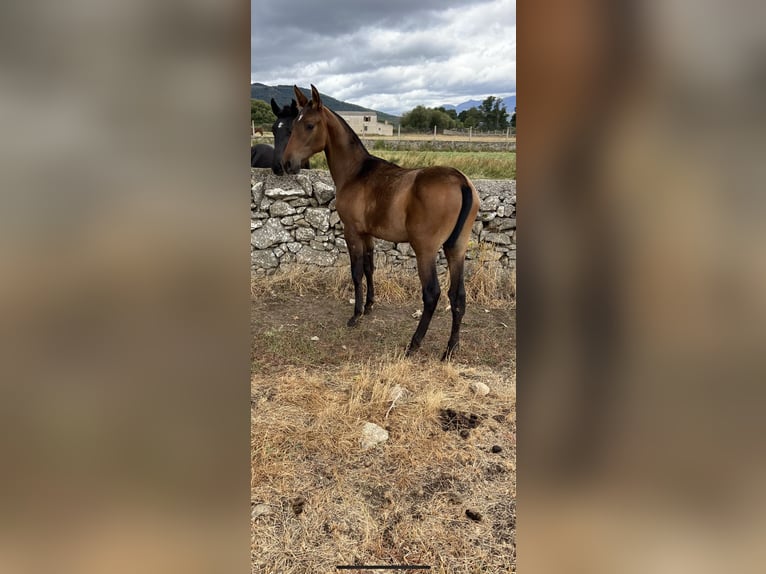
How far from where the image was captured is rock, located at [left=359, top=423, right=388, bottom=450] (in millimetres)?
2588

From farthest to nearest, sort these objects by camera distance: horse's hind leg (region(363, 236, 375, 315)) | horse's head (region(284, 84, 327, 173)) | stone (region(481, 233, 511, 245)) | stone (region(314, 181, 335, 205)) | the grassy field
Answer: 1. the grassy field
2. stone (region(314, 181, 335, 205))
3. stone (region(481, 233, 511, 245))
4. horse's hind leg (region(363, 236, 375, 315))
5. horse's head (region(284, 84, 327, 173))

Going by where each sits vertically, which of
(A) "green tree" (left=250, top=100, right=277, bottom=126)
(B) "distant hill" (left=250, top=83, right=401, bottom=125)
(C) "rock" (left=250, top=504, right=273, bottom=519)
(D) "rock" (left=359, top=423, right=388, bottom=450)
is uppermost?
(B) "distant hill" (left=250, top=83, right=401, bottom=125)

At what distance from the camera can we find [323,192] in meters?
6.16

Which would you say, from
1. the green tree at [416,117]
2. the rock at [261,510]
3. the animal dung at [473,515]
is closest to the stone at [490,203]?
the animal dung at [473,515]

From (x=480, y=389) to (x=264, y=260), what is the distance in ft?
11.5

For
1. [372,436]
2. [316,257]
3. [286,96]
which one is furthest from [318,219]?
[286,96]

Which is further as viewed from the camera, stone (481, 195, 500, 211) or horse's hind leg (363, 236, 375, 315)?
stone (481, 195, 500, 211)

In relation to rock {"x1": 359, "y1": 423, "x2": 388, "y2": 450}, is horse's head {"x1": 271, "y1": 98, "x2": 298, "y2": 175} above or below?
above

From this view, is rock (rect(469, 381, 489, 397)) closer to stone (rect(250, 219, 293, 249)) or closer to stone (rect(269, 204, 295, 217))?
stone (rect(250, 219, 293, 249))

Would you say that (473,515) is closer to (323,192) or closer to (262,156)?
(323,192)

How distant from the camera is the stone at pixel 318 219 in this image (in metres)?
6.10

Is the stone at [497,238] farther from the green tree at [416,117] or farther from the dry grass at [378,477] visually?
the green tree at [416,117]

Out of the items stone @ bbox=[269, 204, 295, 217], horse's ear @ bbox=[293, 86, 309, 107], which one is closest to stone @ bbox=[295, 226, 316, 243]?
stone @ bbox=[269, 204, 295, 217]
